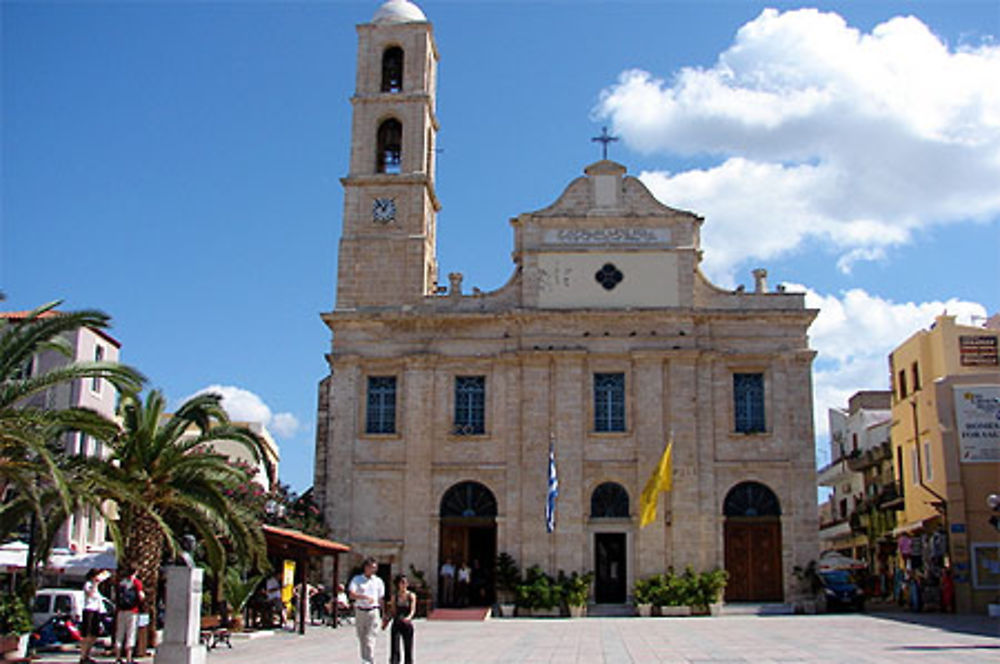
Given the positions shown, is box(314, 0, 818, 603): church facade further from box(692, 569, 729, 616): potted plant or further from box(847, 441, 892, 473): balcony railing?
box(847, 441, 892, 473): balcony railing

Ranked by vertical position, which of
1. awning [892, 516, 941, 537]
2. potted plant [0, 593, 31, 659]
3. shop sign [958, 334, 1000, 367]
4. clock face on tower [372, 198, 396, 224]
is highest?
clock face on tower [372, 198, 396, 224]

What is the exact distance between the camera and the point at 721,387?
→ 108 feet

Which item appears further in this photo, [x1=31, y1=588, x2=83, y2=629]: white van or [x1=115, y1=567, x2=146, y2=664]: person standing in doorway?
[x1=31, y1=588, x2=83, y2=629]: white van

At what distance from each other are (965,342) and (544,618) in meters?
15.5

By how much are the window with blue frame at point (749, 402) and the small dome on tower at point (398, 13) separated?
52.1 ft

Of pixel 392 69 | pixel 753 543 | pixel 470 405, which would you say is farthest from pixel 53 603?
pixel 392 69

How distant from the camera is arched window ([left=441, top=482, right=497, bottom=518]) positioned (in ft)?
107

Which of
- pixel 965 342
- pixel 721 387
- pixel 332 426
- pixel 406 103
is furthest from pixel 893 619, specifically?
pixel 406 103

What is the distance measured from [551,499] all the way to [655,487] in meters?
2.89

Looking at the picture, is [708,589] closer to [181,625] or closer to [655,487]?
[655,487]

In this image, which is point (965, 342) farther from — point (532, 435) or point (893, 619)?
point (532, 435)

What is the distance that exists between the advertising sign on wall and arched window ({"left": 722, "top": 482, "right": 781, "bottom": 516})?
554cm

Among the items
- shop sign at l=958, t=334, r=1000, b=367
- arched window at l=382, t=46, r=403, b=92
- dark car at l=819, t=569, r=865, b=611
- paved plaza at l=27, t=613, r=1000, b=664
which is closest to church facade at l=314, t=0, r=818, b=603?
dark car at l=819, t=569, r=865, b=611

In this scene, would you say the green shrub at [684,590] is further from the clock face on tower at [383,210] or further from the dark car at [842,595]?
the clock face on tower at [383,210]
